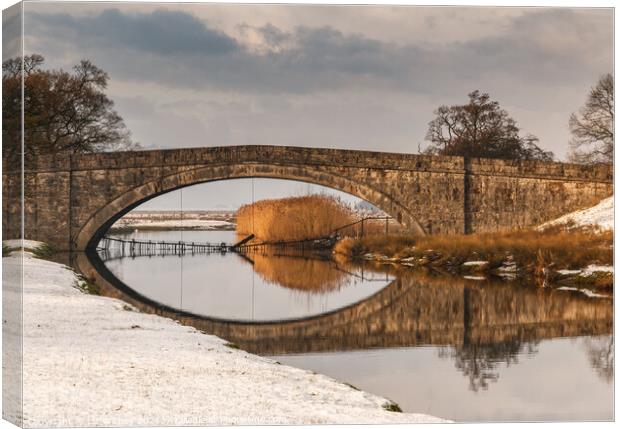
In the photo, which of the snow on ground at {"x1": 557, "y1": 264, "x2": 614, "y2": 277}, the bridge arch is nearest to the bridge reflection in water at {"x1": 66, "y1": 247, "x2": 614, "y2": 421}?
the snow on ground at {"x1": 557, "y1": 264, "x2": 614, "y2": 277}

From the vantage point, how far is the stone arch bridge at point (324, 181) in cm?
2256

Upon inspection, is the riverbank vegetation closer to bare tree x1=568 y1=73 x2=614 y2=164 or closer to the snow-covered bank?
bare tree x1=568 y1=73 x2=614 y2=164

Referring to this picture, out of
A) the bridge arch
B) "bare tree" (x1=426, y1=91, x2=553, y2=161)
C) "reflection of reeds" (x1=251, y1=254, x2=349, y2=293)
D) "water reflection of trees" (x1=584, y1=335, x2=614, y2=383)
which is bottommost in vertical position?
"water reflection of trees" (x1=584, y1=335, x2=614, y2=383)

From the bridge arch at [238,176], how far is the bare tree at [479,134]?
2.14 meters

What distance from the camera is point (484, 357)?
30.2 ft

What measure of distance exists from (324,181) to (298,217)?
4.25 ft

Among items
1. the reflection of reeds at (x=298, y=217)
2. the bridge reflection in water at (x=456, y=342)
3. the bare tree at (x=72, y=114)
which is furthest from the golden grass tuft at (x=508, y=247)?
the bare tree at (x=72, y=114)

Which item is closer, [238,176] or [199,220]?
[199,220]

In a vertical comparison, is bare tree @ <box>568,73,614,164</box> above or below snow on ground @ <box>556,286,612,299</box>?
above

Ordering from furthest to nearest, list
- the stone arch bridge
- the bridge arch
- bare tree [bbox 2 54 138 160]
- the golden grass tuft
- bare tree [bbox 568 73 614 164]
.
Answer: the bridge arch < the stone arch bridge < bare tree [bbox 2 54 138 160] < the golden grass tuft < bare tree [bbox 568 73 614 164]

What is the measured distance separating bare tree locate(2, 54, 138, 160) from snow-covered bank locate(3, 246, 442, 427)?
3557mm

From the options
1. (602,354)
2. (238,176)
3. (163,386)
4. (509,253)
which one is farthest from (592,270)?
(238,176)

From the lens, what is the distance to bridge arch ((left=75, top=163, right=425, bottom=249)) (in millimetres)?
23406

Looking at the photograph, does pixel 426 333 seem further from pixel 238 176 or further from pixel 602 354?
pixel 238 176
